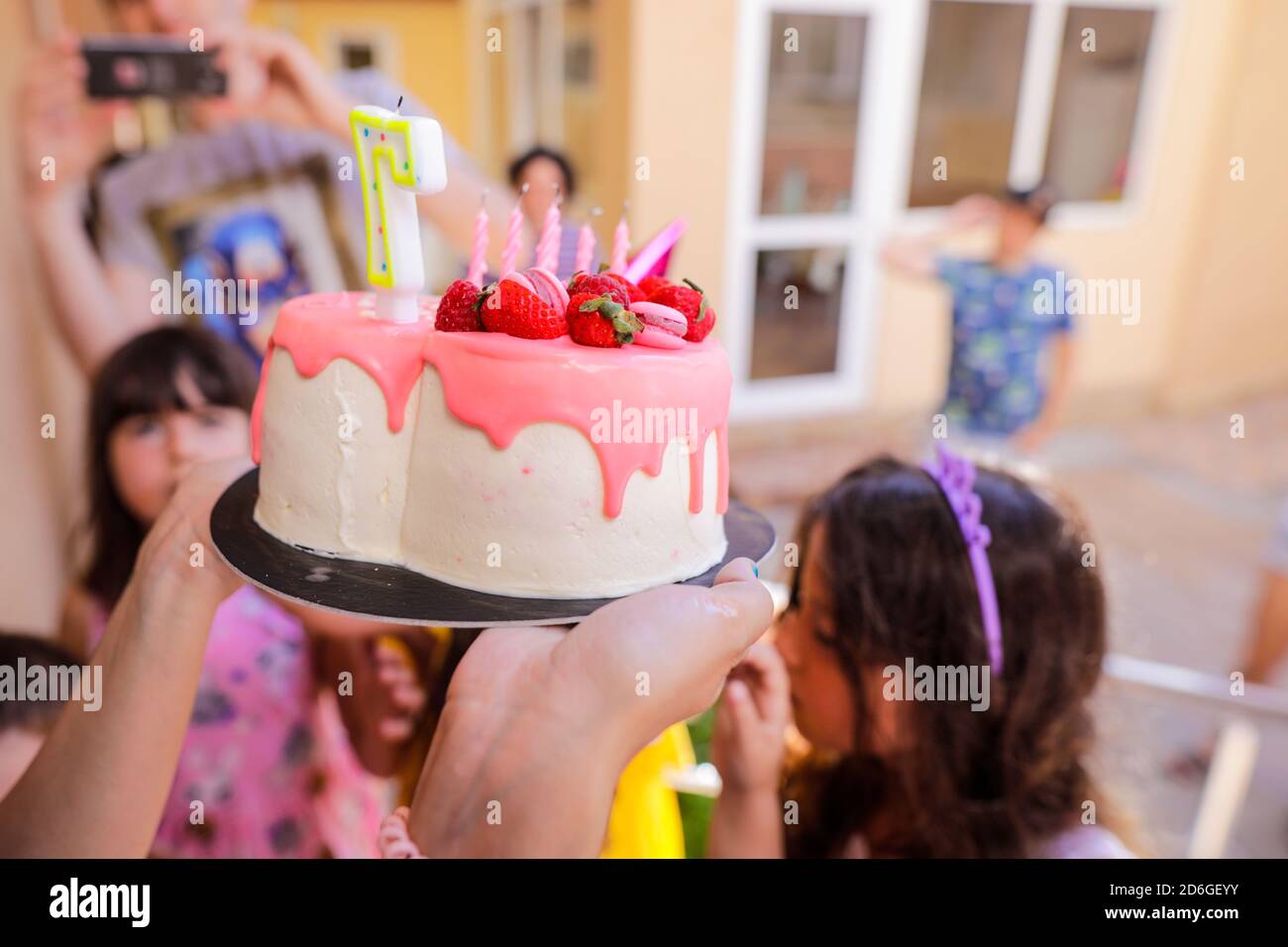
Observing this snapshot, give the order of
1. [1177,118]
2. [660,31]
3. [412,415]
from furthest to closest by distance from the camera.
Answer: [1177,118], [660,31], [412,415]

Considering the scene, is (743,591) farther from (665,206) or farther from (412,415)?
(665,206)

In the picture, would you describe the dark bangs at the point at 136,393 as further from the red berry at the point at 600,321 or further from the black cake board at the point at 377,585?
the red berry at the point at 600,321

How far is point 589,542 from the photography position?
2.52ft

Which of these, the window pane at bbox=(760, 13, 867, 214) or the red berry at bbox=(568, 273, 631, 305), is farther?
the window pane at bbox=(760, 13, 867, 214)

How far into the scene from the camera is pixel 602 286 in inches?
29.0

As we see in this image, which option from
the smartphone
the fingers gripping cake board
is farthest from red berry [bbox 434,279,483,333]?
the smartphone

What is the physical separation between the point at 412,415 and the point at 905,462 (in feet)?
2.11

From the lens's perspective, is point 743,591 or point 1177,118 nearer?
point 743,591

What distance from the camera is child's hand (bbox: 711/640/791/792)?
105 cm

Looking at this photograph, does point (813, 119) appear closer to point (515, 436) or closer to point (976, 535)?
point (976, 535)

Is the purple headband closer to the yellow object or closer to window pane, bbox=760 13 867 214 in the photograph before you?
the yellow object

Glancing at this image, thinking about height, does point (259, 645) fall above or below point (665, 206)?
below

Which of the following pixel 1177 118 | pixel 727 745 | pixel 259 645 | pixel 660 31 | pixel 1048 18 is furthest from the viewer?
pixel 1177 118
